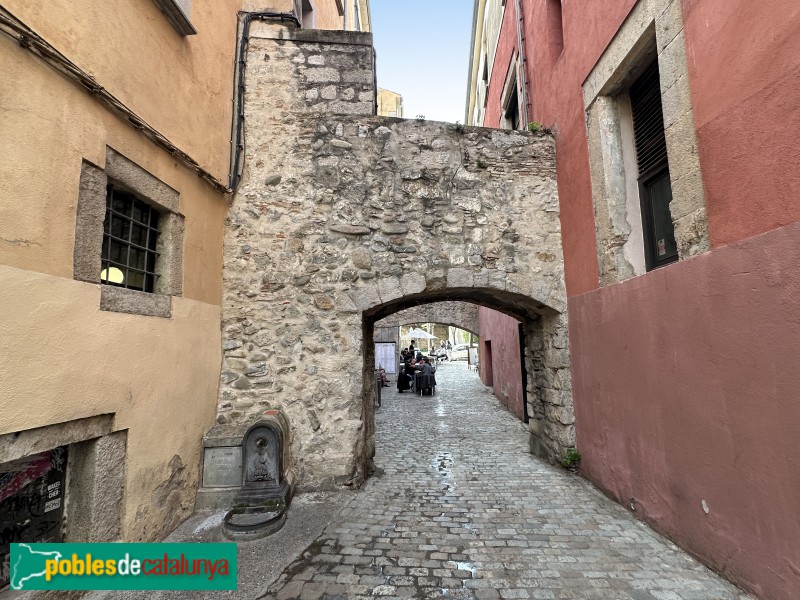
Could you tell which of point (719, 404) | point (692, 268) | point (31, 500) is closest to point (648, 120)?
point (692, 268)

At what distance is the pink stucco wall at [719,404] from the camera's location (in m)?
2.03

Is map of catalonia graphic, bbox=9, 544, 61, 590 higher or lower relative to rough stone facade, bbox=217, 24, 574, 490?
lower

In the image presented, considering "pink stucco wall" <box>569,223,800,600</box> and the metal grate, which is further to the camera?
the metal grate

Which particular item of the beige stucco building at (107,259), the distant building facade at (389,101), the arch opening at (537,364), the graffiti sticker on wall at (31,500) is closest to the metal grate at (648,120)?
the arch opening at (537,364)

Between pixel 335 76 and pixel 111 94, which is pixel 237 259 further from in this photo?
pixel 335 76

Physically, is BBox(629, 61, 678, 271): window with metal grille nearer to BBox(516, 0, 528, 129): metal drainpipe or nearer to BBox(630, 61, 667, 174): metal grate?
BBox(630, 61, 667, 174): metal grate

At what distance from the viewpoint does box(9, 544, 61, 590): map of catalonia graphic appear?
2.09 metres

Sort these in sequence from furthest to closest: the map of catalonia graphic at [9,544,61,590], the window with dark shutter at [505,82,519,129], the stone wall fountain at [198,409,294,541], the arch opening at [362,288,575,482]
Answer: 1. the window with dark shutter at [505,82,519,129]
2. the arch opening at [362,288,575,482]
3. the stone wall fountain at [198,409,294,541]
4. the map of catalonia graphic at [9,544,61,590]

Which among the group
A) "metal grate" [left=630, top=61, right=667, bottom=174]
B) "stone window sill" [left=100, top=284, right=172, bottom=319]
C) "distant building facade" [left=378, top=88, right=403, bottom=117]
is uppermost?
"distant building facade" [left=378, top=88, right=403, bottom=117]

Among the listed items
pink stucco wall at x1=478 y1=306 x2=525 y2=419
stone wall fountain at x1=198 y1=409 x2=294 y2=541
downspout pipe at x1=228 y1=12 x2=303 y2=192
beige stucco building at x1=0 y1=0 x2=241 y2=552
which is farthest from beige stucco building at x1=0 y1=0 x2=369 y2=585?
pink stucco wall at x1=478 y1=306 x2=525 y2=419

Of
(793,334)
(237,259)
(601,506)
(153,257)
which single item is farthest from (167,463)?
(793,334)

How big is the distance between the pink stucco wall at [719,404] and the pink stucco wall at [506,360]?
182 inches

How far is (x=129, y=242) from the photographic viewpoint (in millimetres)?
3004

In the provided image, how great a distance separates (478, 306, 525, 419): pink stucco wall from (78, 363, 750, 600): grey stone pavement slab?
3502 millimetres
